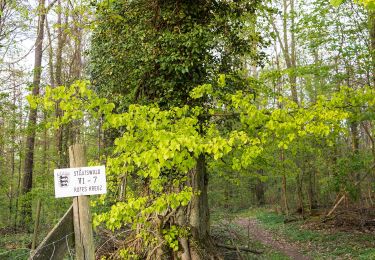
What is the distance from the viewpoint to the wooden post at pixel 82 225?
326cm

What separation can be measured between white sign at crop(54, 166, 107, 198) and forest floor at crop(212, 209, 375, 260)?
5.79m

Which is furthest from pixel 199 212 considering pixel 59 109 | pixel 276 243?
pixel 59 109

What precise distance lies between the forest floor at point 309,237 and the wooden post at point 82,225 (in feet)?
18.5

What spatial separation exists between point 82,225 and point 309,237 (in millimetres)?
11973

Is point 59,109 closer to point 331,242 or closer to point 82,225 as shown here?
point 331,242

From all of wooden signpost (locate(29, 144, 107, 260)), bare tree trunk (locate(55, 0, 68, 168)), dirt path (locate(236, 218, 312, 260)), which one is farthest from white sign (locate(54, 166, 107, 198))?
bare tree trunk (locate(55, 0, 68, 168))

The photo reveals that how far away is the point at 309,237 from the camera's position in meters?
13.4

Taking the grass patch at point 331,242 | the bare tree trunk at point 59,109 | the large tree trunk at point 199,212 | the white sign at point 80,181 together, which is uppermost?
the bare tree trunk at point 59,109

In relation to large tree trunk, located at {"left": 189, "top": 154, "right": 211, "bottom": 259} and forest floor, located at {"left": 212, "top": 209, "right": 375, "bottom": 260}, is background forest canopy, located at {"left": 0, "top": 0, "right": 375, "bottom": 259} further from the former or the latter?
forest floor, located at {"left": 212, "top": 209, "right": 375, "bottom": 260}

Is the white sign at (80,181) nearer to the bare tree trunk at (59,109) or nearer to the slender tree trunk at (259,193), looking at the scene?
the bare tree trunk at (59,109)

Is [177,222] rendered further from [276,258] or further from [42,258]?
[42,258]

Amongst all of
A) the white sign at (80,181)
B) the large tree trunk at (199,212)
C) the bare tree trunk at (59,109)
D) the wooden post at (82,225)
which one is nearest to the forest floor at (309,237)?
the large tree trunk at (199,212)

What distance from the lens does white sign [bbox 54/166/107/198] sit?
129 inches

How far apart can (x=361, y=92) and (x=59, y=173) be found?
184 inches
